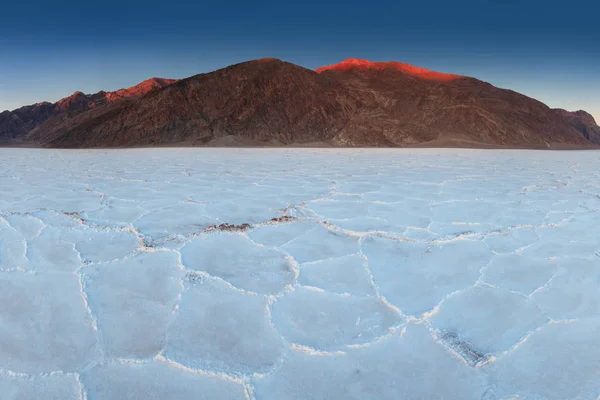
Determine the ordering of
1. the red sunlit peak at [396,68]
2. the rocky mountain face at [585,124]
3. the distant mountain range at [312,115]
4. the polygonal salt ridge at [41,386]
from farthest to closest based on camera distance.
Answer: the rocky mountain face at [585,124] < the red sunlit peak at [396,68] < the distant mountain range at [312,115] < the polygonal salt ridge at [41,386]

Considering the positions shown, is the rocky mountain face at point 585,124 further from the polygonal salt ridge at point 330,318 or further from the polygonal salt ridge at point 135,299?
the polygonal salt ridge at point 135,299

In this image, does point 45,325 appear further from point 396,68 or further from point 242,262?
point 396,68

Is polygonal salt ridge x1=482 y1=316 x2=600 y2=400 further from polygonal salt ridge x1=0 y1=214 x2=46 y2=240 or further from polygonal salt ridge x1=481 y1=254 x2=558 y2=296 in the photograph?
polygonal salt ridge x1=0 y1=214 x2=46 y2=240

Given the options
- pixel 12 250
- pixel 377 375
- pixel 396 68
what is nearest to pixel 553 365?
pixel 377 375

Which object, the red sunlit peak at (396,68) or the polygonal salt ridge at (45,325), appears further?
the red sunlit peak at (396,68)

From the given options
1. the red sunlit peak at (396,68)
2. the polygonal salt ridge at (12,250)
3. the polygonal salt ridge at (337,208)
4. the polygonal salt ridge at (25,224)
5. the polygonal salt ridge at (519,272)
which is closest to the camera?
the polygonal salt ridge at (519,272)

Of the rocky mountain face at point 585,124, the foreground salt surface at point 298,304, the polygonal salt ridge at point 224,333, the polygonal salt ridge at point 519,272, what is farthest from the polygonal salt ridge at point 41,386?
the rocky mountain face at point 585,124
